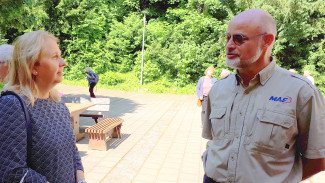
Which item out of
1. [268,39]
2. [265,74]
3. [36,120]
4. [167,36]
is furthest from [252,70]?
[167,36]

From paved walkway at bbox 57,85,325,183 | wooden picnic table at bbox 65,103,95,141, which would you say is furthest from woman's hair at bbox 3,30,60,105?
wooden picnic table at bbox 65,103,95,141

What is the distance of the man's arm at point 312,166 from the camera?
164 cm

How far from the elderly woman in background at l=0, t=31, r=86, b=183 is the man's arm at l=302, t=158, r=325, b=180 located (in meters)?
1.52

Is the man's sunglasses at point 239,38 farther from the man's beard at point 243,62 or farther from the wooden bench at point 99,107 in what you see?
the wooden bench at point 99,107

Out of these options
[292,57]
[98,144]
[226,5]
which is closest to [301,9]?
[292,57]

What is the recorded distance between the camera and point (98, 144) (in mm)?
5348

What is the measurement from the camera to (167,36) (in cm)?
2677

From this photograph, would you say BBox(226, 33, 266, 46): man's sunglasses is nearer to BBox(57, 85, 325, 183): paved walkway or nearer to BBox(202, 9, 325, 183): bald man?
BBox(202, 9, 325, 183): bald man

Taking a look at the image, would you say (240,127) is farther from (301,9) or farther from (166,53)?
(166,53)

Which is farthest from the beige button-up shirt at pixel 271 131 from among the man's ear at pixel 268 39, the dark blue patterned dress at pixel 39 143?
the dark blue patterned dress at pixel 39 143

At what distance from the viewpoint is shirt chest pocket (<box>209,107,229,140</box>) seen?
1.81m

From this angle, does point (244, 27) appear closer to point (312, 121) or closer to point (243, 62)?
point (243, 62)

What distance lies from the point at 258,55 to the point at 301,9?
20.5 m

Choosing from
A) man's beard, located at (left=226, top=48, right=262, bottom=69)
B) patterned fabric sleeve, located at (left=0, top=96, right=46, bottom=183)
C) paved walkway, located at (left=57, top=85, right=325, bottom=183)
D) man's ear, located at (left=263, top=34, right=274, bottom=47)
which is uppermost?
man's ear, located at (left=263, top=34, right=274, bottom=47)
